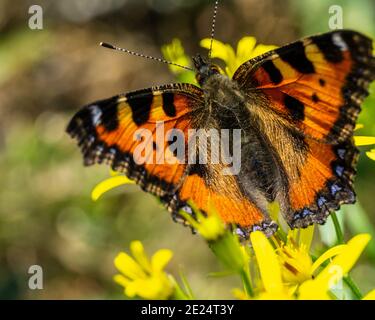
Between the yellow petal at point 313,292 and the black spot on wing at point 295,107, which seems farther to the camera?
the black spot on wing at point 295,107

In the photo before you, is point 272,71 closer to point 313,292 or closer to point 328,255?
point 328,255

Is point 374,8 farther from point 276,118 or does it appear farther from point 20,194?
point 20,194

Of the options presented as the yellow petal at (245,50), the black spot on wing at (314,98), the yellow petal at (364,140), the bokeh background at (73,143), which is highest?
the bokeh background at (73,143)

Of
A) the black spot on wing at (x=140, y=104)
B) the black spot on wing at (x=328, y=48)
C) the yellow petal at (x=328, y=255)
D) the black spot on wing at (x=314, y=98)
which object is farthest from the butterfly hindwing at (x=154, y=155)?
the black spot on wing at (x=328, y=48)

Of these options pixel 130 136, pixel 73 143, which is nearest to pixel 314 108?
pixel 130 136

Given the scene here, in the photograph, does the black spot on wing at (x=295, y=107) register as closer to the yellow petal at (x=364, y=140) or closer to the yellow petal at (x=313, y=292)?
the yellow petal at (x=364, y=140)

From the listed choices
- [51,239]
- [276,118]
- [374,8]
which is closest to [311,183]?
[276,118]

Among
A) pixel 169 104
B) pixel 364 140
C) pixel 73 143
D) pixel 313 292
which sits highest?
pixel 73 143

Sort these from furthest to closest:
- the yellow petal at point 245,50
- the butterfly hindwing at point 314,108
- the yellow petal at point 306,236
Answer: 1. the yellow petal at point 245,50
2. the yellow petal at point 306,236
3. the butterfly hindwing at point 314,108
